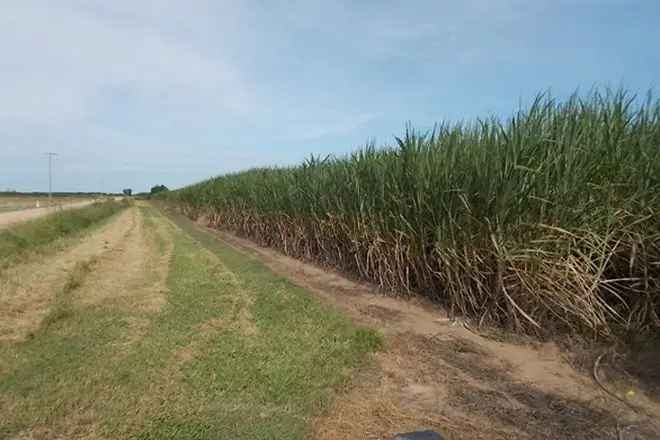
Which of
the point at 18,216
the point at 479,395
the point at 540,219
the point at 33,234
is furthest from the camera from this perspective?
the point at 18,216

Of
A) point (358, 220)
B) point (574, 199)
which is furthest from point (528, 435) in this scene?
point (358, 220)

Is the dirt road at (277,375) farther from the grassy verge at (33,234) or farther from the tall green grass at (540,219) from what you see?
the grassy verge at (33,234)

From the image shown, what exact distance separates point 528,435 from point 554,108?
3416 millimetres

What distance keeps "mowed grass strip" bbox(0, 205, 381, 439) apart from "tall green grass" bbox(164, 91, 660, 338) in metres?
1.49

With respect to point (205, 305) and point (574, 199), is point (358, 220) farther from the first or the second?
point (574, 199)

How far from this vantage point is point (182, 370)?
378 centimetres

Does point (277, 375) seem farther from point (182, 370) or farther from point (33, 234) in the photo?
point (33, 234)

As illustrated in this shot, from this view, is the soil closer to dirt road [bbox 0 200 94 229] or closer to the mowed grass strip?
the mowed grass strip

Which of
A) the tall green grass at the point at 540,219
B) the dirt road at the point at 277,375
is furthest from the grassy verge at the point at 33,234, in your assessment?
the tall green grass at the point at 540,219

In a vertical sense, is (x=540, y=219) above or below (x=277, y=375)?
above

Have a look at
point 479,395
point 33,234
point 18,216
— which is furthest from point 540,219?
point 18,216

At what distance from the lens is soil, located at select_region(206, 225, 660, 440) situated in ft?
9.97

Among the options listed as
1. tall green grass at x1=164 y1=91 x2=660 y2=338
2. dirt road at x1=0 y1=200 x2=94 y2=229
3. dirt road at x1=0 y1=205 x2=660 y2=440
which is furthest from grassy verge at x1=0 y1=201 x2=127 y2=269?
tall green grass at x1=164 y1=91 x2=660 y2=338

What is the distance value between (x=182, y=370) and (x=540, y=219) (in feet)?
11.7
